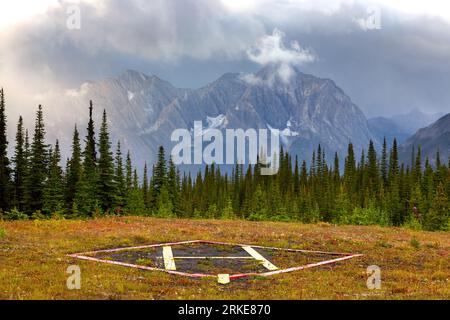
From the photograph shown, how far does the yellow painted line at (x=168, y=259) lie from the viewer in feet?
63.1

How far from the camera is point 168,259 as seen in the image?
68.9ft

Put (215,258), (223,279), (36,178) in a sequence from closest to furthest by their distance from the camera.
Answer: (223,279)
(215,258)
(36,178)

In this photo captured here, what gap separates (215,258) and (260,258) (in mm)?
2122

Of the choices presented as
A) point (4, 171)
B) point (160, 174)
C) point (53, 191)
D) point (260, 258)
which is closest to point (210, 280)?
point (260, 258)

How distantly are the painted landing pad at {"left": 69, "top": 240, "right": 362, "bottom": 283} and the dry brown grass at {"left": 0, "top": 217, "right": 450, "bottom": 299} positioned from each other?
0.90 m

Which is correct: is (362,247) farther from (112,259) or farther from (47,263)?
(47,263)

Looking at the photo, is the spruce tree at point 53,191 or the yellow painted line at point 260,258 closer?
the yellow painted line at point 260,258

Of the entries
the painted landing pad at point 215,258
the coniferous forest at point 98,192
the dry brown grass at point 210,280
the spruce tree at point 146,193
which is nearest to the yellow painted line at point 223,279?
the painted landing pad at point 215,258

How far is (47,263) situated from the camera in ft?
60.8

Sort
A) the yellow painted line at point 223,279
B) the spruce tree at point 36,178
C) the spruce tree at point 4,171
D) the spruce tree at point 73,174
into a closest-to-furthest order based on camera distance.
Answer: the yellow painted line at point 223,279 → the spruce tree at point 36,178 → the spruce tree at point 73,174 → the spruce tree at point 4,171

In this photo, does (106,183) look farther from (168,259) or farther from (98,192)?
(168,259)

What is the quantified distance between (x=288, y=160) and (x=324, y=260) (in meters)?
160

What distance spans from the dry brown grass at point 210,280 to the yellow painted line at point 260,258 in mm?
1666

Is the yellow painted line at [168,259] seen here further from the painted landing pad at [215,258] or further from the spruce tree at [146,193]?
the spruce tree at [146,193]
